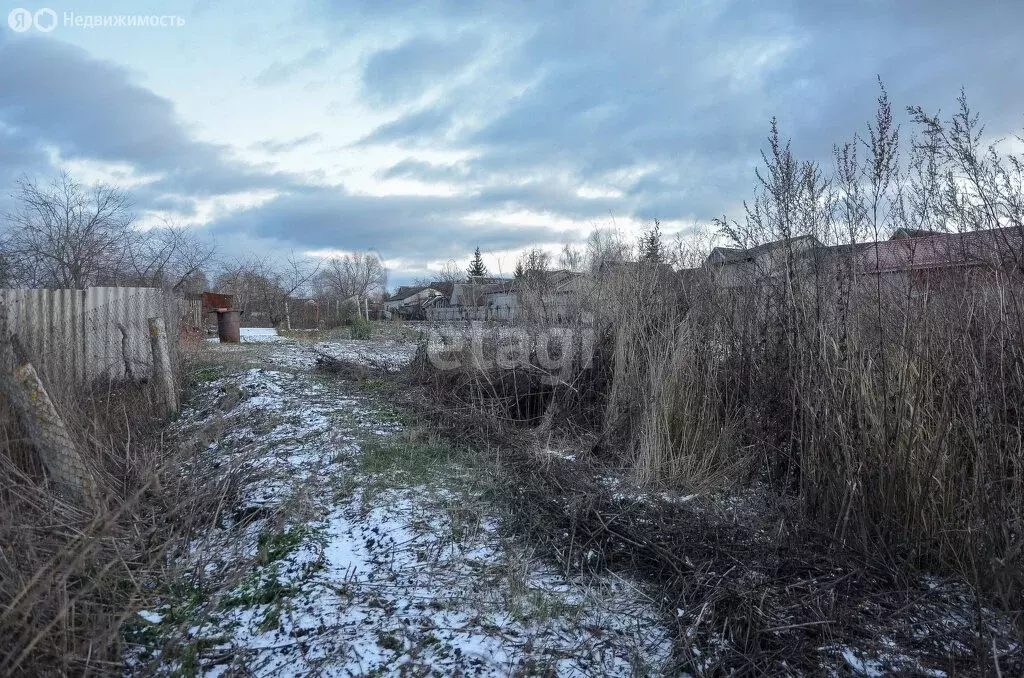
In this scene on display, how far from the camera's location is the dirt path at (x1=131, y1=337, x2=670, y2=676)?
2191mm

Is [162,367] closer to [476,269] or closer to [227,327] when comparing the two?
[476,269]

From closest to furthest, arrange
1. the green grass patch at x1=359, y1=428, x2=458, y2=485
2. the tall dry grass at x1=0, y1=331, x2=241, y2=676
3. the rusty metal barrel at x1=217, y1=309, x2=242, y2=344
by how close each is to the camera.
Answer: the tall dry grass at x1=0, y1=331, x2=241, y2=676 < the green grass patch at x1=359, y1=428, x2=458, y2=485 < the rusty metal barrel at x1=217, y1=309, x2=242, y2=344

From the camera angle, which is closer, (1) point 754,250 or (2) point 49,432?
(2) point 49,432

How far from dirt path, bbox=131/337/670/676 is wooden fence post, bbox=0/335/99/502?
0.78m

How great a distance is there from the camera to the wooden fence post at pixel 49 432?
3225 millimetres

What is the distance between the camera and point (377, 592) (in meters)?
2.63

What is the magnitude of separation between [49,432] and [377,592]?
2.18 meters

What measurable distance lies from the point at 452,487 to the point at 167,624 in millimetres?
1805

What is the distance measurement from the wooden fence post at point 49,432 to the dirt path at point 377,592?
0.78 meters

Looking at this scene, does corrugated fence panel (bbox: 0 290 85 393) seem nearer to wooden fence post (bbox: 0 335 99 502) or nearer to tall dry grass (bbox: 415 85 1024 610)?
wooden fence post (bbox: 0 335 99 502)

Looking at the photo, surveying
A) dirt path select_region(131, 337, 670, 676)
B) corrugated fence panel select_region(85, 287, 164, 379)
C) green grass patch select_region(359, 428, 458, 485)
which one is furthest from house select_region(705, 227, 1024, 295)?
corrugated fence panel select_region(85, 287, 164, 379)

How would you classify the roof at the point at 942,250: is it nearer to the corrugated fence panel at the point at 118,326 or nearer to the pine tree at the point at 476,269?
the pine tree at the point at 476,269

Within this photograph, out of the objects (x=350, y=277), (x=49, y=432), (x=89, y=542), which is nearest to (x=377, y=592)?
(x=89, y=542)

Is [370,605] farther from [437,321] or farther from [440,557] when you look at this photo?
[437,321]
